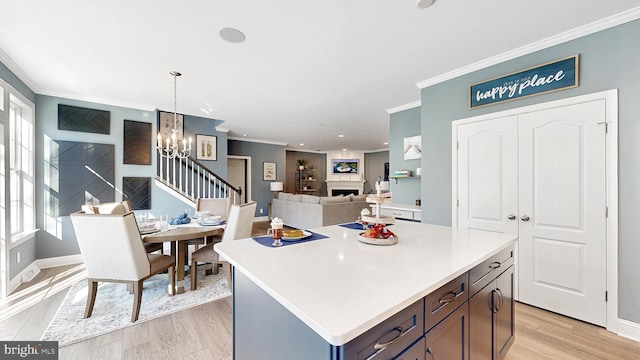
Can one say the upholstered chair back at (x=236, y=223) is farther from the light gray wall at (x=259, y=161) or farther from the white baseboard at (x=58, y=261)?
the light gray wall at (x=259, y=161)

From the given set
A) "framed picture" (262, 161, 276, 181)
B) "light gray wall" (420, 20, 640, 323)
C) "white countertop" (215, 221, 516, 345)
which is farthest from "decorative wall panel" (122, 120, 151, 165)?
"light gray wall" (420, 20, 640, 323)

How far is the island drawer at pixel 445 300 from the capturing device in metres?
1.01

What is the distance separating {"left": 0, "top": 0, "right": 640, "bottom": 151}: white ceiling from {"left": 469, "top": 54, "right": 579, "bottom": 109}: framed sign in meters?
0.28

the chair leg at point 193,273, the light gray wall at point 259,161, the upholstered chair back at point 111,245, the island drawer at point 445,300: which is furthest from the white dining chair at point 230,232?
the light gray wall at point 259,161

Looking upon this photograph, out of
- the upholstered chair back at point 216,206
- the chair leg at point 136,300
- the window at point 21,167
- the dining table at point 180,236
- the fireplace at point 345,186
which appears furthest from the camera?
the fireplace at point 345,186

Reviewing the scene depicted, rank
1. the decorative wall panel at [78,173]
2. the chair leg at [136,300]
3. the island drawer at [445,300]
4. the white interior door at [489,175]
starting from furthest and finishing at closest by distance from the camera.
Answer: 1. the decorative wall panel at [78,173]
2. the white interior door at [489,175]
3. the chair leg at [136,300]
4. the island drawer at [445,300]

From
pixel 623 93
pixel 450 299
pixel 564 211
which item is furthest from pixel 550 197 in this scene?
pixel 450 299

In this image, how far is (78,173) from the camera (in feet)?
12.6

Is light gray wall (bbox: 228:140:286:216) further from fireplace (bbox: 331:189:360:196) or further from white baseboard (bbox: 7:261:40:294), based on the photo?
white baseboard (bbox: 7:261:40:294)

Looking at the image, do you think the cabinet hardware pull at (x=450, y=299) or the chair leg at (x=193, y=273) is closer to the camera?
the cabinet hardware pull at (x=450, y=299)

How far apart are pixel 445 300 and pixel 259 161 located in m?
7.31

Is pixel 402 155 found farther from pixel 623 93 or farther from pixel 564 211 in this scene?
pixel 623 93

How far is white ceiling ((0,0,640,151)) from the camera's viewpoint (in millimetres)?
1898

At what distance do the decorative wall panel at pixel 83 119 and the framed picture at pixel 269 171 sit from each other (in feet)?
14.0
